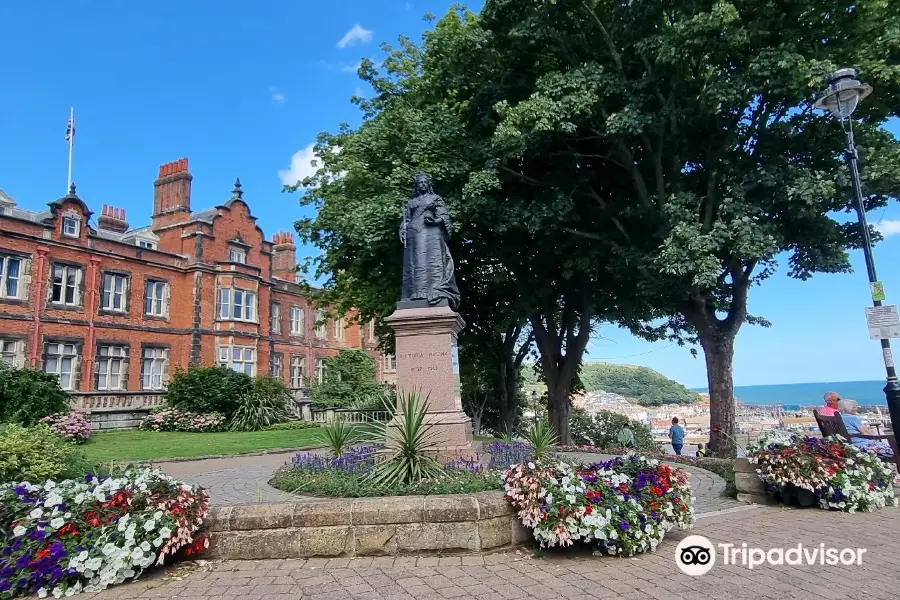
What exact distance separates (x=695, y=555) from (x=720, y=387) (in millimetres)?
9510

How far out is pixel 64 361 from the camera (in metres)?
29.7

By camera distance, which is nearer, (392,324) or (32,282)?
(392,324)

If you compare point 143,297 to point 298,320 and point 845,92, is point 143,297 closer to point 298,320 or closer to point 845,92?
point 298,320

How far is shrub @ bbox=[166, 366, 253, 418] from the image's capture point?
2688cm

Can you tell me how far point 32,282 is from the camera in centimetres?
2827

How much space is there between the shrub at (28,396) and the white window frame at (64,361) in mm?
9844

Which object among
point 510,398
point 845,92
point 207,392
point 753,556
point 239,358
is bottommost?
point 753,556

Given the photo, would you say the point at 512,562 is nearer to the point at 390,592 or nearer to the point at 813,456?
the point at 390,592

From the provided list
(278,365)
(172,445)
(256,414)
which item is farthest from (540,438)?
(278,365)

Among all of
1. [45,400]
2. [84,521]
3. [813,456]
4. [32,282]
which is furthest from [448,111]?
[32,282]

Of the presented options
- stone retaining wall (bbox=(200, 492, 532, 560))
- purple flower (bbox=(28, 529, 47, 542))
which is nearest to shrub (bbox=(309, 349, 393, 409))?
stone retaining wall (bbox=(200, 492, 532, 560))

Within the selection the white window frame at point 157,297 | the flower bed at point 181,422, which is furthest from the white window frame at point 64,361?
the flower bed at point 181,422

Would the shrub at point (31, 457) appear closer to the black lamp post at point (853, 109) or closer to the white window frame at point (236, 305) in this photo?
the black lamp post at point (853, 109)

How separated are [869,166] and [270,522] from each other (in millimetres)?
13527
